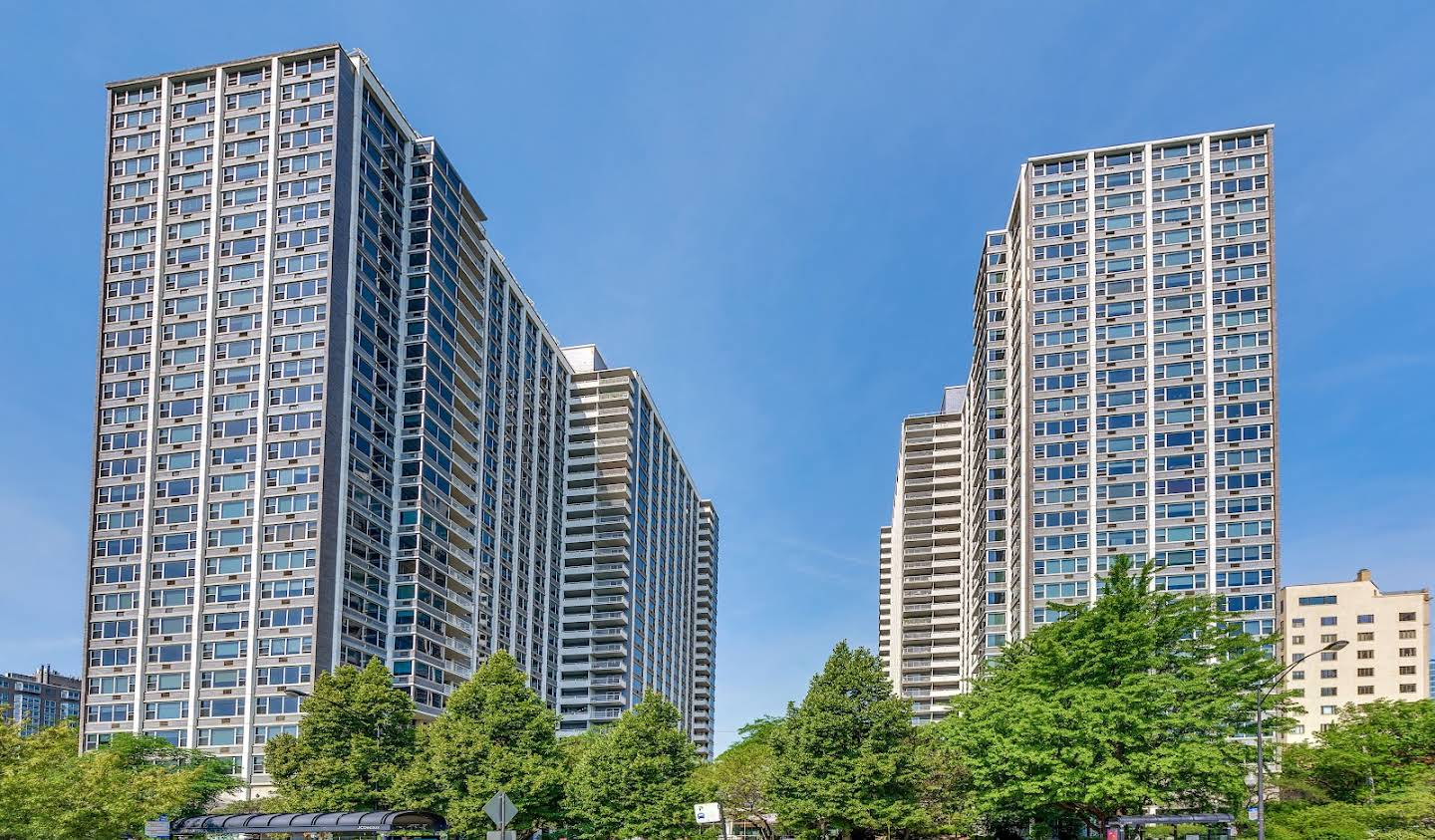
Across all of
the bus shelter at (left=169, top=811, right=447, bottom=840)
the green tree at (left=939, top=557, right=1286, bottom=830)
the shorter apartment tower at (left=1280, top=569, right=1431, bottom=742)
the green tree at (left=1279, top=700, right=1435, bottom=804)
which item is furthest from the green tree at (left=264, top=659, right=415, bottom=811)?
the shorter apartment tower at (left=1280, top=569, right=1431, bottom=742)

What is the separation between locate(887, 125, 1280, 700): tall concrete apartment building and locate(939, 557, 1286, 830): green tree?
5326 cm

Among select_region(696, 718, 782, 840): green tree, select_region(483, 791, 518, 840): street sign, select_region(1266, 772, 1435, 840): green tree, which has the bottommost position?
select_region(696, 718, 782, 840): green tree

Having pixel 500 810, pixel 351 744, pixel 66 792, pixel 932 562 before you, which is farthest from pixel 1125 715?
pixel 932 562

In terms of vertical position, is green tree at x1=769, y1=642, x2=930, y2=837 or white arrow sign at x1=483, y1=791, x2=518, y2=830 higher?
white arrow sign at x1=483, y1=791, x2=518, y2=830

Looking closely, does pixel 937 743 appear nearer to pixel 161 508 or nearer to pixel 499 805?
pixel 499 805

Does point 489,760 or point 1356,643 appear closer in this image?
point 489,760

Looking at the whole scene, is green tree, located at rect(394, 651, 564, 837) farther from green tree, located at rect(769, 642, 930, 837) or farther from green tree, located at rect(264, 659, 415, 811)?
green tree, located at rect(769, 642, 930, 837)

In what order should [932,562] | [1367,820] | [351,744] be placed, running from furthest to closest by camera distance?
[932,562]
[351,744]
[1367,820]

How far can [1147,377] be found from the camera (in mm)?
113062

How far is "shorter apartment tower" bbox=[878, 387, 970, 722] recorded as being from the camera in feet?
552

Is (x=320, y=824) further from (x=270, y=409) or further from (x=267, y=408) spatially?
(x=267, y=408)

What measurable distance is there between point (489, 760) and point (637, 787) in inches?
348

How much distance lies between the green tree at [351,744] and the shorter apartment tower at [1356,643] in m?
117

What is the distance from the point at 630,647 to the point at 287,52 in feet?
300
